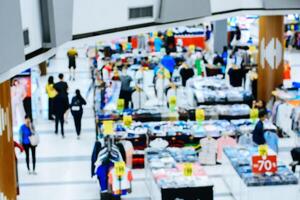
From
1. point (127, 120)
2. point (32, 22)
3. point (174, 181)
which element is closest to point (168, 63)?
point (127, 120)

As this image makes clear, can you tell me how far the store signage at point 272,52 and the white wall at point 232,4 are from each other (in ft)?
5.07

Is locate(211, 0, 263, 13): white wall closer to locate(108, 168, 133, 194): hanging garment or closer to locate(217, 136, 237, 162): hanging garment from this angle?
locate(217, 136, 237, 162): hanging garment

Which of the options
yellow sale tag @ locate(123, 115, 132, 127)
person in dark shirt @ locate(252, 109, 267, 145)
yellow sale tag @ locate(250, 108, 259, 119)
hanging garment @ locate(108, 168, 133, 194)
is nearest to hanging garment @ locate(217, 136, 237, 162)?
person in dark shirt @ locate(252, 109, 267, 145)

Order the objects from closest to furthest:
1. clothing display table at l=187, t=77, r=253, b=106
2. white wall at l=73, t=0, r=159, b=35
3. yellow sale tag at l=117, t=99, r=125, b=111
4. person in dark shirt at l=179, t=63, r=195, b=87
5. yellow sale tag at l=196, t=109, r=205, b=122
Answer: white wall at l=73, t=0, r=159, b=35 < yellow sale tag at l=196, t=109, r=205, b=122 < yellow sale tag at l=117, t=99, r=125, b=111 < clothing display table at l=187, t=77, r=253, b=106 < person in dark shirt at l=179, t=63, r=195, b=87

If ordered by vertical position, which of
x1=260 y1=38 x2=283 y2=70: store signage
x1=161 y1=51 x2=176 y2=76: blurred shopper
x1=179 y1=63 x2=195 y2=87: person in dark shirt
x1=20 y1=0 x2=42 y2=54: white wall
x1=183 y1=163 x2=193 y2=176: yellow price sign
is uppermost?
x1=20 y1=0 x2=42 y2=54: white wall

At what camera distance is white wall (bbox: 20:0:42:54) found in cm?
699

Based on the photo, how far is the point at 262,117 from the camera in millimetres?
13875

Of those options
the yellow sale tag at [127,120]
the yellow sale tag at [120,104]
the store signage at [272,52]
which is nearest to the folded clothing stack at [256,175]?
the yellow sale tag at [127,120]

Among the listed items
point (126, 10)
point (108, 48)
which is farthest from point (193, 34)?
point (126, 10)

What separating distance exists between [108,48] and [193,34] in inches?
233

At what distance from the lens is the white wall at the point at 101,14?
10.2m

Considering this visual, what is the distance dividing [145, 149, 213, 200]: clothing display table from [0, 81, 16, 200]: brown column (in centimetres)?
243

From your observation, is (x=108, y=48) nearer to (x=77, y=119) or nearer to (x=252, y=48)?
(x=252, y=48)

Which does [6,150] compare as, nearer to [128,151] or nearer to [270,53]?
→ [128,151]
